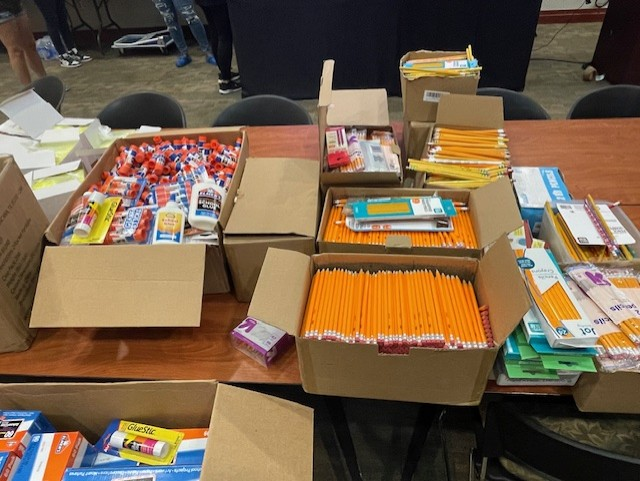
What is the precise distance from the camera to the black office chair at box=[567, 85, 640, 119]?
1.85m

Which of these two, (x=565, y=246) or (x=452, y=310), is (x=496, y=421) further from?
(x=565, y=246)

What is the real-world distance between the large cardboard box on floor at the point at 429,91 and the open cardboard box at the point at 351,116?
0.30 feet

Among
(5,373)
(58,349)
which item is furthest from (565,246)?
(5,373)

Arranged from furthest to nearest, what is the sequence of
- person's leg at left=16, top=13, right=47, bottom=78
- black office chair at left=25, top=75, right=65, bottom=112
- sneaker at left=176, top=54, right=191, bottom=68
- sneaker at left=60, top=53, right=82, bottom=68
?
sneaker at left=60, top=53, right=82, bottom=68 < sneaker at left=176, top=54, right=191, bottom=68 < person's leg at left=16, top=13, right=47, bottom=78 < black office chair at left=25, top=75, right=65, bottom=112

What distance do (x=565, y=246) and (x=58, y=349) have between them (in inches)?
49.0

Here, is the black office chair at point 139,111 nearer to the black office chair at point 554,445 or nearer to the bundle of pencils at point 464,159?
the bundle of pencils at point 464,159

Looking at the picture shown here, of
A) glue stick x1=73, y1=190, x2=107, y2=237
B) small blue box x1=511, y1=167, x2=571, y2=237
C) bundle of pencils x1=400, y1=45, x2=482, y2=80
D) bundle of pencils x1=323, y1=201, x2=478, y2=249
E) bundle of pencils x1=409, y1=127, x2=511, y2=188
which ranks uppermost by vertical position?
bundle of pencils x1=400, y1=45, x2=482, y2=80

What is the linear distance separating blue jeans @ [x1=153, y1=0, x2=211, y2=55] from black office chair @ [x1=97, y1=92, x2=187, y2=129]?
217 centimetres

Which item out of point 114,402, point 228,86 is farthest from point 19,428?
point 228,86

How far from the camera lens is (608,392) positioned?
868 millimetres

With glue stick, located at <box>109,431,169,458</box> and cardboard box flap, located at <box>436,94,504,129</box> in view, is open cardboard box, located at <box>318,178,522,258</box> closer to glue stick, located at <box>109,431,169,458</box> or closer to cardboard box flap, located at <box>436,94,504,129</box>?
cardboard box flap, located at <box>436,94,504,129</box>

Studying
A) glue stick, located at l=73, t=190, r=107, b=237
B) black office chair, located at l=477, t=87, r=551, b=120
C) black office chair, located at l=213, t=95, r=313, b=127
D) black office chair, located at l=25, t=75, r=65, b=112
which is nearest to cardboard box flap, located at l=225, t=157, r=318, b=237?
glue stick, located at l=73, t=190, r=107, b=237

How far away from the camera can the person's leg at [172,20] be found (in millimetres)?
3836

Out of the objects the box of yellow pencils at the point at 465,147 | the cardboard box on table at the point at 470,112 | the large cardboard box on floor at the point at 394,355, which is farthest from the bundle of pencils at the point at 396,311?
the cardboard box on table at the point at 470,112
